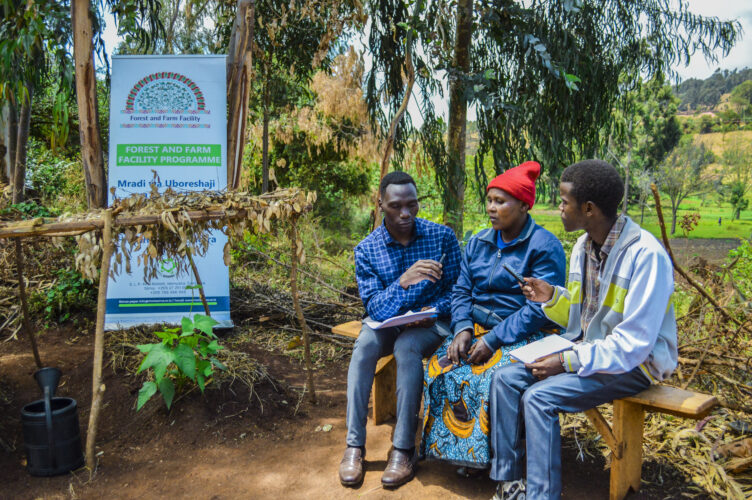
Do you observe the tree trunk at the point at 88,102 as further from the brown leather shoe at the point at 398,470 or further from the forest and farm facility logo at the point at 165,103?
the brown leather shoe at the point at 398,470

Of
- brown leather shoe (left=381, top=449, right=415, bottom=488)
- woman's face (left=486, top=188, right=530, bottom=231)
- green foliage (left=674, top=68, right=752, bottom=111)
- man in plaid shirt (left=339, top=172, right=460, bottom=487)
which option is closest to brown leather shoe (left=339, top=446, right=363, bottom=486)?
man in plaid shirt (left=339, top=172, right=460, bottom=487)

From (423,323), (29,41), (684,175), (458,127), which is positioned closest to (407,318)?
(423,323)

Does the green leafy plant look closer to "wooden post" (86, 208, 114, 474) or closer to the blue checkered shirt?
"wooden post" (86, 208, 114, 474)

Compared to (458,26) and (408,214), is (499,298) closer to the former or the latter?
(408,214)

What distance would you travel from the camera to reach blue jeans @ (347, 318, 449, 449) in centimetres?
312

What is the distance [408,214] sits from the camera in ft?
11.2

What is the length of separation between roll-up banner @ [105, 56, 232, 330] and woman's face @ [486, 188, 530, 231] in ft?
9.48

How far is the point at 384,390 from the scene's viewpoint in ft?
12.8

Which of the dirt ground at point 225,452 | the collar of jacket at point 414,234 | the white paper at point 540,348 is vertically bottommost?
the dirt ground at point 225,452

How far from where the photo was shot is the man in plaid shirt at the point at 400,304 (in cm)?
312

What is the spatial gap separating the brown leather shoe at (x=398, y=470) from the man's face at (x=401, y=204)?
129 centimetres

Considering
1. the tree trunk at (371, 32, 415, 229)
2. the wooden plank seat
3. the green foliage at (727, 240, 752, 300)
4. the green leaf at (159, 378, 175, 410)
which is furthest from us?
the tree trunk at (371, 32, 415, 229)

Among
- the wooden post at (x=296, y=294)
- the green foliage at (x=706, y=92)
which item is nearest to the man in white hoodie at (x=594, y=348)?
the wooden post at (x=296, y=294)

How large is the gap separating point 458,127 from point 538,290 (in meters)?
3.73
